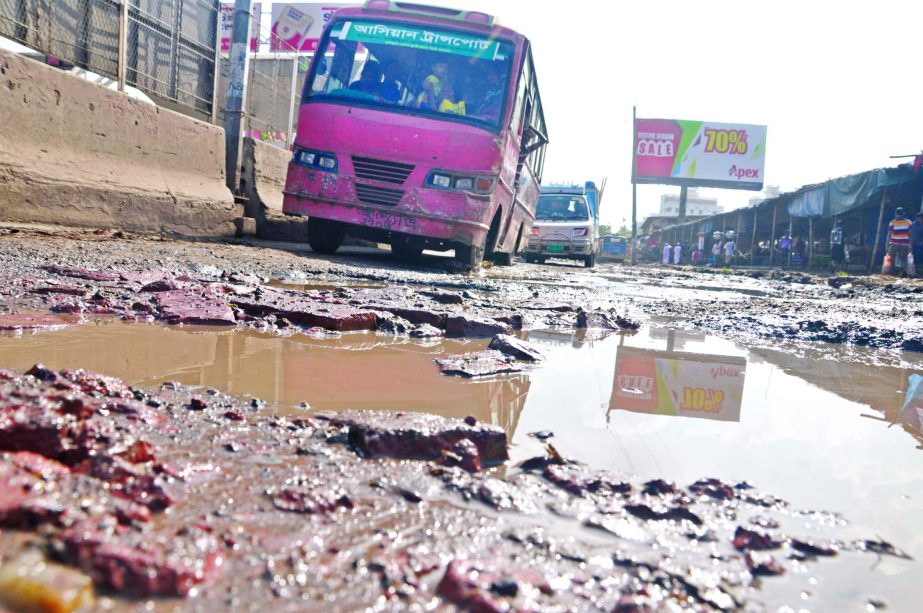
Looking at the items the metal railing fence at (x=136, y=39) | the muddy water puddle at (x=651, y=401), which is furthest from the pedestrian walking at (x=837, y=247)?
the muddy water puddle at (x=651, y=401)

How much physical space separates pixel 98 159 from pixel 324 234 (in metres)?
2.34

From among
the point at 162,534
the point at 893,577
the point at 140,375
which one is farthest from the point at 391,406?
the point at 893,577

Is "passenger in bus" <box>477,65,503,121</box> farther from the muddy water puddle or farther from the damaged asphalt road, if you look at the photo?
the damaged asphalt road

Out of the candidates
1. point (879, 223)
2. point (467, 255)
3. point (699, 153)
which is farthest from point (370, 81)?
point (699, 153)

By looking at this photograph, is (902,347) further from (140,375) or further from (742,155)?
(742,155)

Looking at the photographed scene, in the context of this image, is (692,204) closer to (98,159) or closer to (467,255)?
(467,255)

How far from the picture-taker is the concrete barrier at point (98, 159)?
4.45 m

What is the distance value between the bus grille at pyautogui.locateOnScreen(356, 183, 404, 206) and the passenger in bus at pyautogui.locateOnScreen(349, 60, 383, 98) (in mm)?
905

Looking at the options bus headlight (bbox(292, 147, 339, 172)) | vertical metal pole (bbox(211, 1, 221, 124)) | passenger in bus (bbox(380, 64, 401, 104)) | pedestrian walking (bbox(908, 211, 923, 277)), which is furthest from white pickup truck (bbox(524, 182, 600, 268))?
bus headlight (bbox(292, 147, 339, 172))

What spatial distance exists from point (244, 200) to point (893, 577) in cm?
763

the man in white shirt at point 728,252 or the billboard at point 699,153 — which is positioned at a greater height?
the billboard at point 699,153

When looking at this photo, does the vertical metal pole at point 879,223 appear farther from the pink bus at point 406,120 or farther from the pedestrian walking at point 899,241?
the pink bus at point 406,120

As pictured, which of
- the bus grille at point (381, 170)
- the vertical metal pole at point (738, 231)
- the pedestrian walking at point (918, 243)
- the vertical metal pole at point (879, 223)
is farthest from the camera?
the vertical metal pole at point (738, 231)

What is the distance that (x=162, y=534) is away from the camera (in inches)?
32.5
